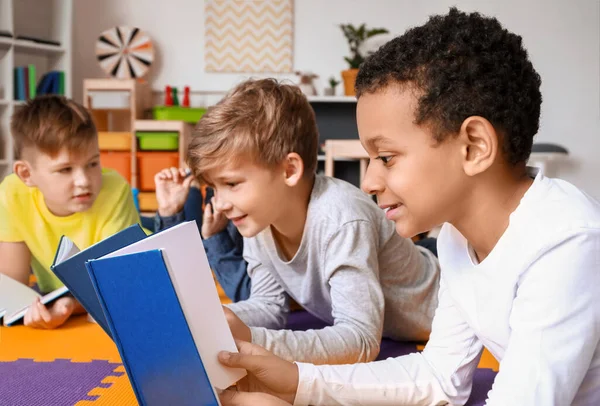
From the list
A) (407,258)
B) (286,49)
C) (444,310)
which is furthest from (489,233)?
(286,49)

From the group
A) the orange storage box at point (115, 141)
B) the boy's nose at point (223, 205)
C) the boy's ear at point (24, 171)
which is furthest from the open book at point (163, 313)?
the orange storage box at point (115, 141)

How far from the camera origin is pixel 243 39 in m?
4.17

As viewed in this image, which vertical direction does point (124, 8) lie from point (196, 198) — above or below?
above

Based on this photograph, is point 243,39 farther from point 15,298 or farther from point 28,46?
point 15,298

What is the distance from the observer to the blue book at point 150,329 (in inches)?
24.2

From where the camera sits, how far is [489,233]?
28.0 inches

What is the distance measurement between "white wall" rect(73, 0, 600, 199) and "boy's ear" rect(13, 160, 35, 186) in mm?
2653

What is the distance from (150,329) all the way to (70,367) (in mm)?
566

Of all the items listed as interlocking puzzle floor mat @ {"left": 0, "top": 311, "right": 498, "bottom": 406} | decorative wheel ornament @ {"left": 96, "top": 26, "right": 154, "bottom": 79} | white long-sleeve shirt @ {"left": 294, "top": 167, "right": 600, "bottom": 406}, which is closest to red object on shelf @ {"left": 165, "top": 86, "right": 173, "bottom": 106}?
decorative wheel ornament @ {"left": 96, "top": 26, "right": 154, "bottom": 79}

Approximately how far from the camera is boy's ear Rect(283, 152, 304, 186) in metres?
1.19

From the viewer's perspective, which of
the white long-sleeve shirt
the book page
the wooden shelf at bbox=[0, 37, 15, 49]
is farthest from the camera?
the wooden shelf at bbox=[0, 37, 15, 49]

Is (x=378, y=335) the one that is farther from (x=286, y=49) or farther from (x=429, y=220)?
(x=286, y=49)

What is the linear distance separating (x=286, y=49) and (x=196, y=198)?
2.53 meters

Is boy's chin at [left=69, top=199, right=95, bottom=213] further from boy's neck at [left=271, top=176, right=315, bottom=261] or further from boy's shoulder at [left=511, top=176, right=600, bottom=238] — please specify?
boy's shoulder at [left=511, top=176, right=600, bottom=238]
